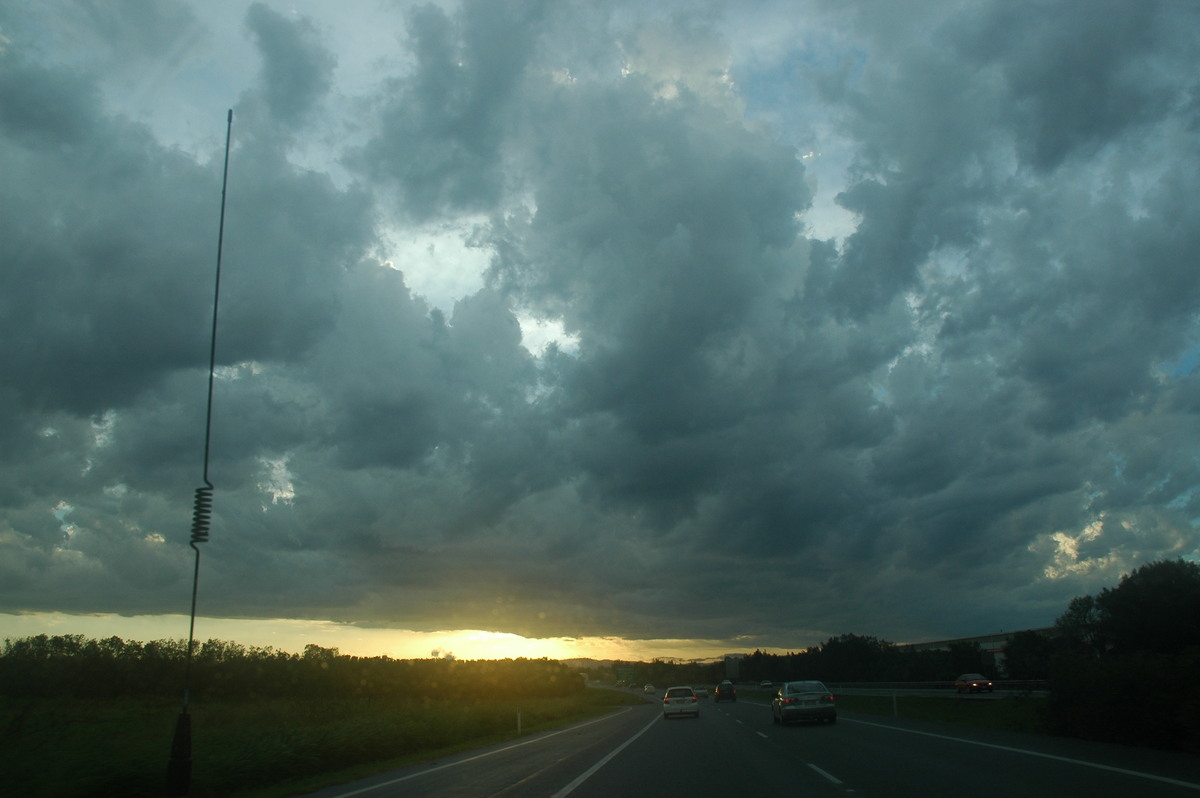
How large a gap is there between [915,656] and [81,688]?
97.2 meters

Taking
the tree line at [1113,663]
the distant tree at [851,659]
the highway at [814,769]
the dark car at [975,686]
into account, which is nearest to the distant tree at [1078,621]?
the tree line at [1113,663]

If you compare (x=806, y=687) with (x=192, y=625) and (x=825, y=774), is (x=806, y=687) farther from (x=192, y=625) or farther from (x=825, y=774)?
(x=192, y=625)

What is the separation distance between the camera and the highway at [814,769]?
39.5 feet

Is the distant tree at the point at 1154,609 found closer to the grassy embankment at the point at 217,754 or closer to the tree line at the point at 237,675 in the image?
the grassy embankment at the point at 217,754

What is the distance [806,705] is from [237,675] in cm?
7049

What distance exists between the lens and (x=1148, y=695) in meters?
19.7

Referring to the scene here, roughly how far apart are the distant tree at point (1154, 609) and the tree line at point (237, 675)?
2104 inches

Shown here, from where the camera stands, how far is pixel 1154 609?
52.6 m

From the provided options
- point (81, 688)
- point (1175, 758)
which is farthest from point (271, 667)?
point (1175, 758)

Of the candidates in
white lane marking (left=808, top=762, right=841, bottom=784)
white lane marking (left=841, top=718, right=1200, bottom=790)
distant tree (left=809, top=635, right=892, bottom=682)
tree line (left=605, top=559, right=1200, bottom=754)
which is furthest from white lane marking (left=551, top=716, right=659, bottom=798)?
distant tree (left=809, top=635, right=892, bottom=682)

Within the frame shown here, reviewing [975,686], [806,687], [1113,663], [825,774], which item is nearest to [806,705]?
[806,687]

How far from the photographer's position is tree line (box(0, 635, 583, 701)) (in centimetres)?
5959

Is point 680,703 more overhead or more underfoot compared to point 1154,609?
more underfoot

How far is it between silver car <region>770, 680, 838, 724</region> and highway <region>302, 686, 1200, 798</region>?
15.5 feet
